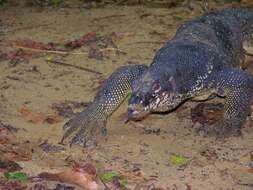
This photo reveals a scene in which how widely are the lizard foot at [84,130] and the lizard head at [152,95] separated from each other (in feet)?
1.40

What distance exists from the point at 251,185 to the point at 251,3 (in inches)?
209

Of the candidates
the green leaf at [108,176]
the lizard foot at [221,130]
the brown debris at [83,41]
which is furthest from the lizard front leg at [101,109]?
the brown debris at [83,41]

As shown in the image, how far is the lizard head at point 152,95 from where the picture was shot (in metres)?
5.52

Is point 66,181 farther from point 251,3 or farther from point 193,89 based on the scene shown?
point 251,3

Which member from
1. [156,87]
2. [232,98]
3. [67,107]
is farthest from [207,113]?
[67,107]

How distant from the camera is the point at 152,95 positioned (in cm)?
562

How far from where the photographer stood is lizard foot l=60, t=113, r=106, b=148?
5769mm

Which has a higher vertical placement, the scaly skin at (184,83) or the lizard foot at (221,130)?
the scaly skin at (184,83)

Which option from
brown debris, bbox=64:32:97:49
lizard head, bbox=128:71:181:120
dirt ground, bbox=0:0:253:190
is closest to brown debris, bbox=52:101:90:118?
dirt ground, bbox=0:0:253:190

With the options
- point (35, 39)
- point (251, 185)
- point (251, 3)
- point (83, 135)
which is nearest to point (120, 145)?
point (83, 135)

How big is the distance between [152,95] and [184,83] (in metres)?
0.60

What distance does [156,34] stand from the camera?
8422 mm

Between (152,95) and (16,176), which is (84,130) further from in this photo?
(16,176)

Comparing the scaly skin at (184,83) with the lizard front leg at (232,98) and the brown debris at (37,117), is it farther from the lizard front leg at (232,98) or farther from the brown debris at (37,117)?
the brown debris at (37,117)
